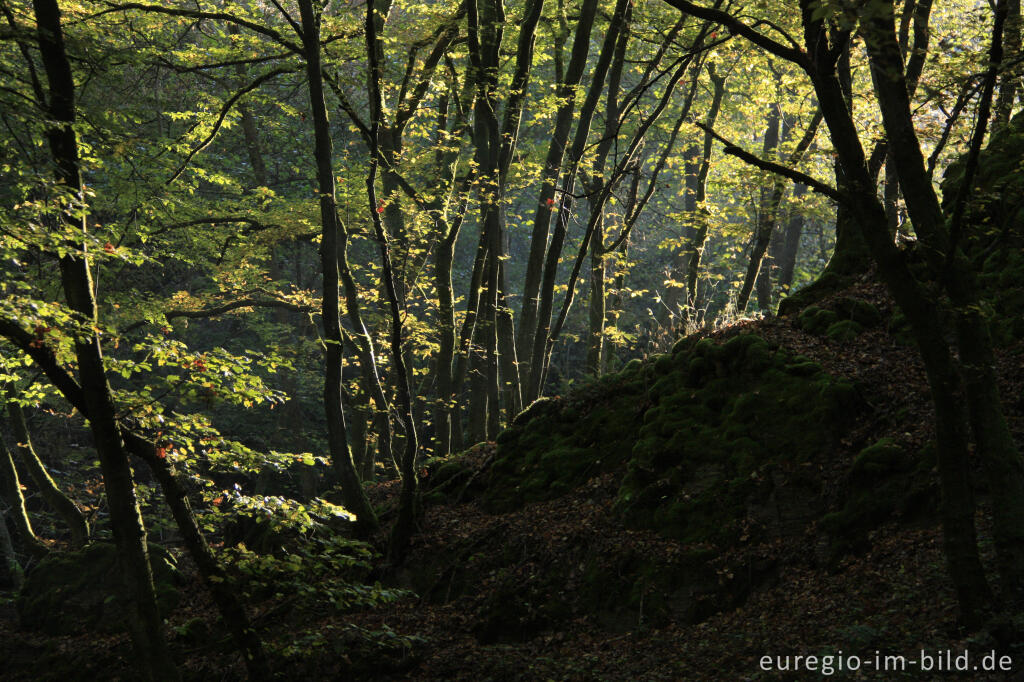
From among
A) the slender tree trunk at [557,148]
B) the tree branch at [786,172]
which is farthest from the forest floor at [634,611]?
the slender tree trunk at [557,148]

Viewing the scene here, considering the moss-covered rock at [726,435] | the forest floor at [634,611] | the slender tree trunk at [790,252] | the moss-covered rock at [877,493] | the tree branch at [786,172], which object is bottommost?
the forest floor at [634,611]

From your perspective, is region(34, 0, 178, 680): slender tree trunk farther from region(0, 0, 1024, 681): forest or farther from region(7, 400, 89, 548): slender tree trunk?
region(7, 400, 89, 548): slender tree trunk

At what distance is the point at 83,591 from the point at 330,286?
5.86m

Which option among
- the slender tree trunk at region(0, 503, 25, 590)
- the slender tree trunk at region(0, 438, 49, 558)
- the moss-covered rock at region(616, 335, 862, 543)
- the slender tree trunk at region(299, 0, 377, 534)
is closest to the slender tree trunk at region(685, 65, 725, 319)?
the moss-covered rock at region(616, 335, 862, 543)

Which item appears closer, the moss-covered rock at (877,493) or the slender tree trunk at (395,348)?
the moss-covered rock at (877,493)

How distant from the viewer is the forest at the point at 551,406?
416 cm

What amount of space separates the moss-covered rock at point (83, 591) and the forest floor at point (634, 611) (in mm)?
292

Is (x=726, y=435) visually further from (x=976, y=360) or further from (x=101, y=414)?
(x=101, y=414)

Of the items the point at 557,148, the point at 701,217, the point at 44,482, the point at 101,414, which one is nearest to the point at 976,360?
the point at 101,414

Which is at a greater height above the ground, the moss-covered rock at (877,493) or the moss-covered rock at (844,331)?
the moss-covered rock at (844,331)

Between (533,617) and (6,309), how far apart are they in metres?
5.00

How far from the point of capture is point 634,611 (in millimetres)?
6387

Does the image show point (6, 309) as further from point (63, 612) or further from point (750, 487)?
point (63, 612)

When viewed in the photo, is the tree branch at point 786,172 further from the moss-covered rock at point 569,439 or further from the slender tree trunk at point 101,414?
the moss-covered rock at point 569,439
